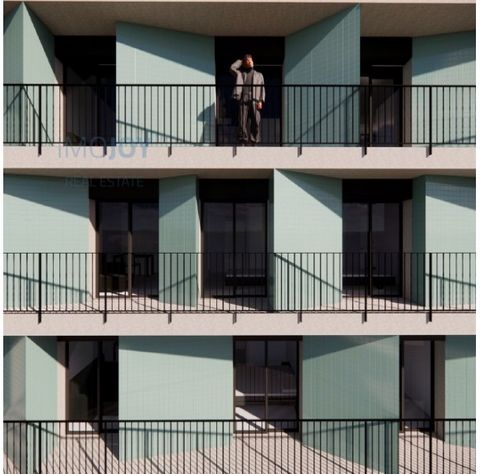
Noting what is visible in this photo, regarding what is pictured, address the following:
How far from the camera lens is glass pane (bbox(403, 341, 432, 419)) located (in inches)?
378

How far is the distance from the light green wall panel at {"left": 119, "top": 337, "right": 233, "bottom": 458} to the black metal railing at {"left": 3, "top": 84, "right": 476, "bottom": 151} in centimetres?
440

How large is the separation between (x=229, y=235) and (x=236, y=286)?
1308 mm

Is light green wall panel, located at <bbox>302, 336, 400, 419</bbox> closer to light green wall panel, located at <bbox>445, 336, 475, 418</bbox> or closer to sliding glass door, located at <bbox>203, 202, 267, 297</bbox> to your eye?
light green wall panel, located at <bbox>445, 336, 475, 418</bbox>

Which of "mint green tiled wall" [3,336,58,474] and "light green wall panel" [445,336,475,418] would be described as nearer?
"mint green tiled wall" [3,336,58,474]

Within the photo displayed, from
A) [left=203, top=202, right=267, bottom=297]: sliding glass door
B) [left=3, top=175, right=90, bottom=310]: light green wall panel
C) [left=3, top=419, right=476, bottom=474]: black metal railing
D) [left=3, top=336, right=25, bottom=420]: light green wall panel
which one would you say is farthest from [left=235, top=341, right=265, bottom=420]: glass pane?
[left=3, top=336, right=25, bottom=420]: light green wall panel

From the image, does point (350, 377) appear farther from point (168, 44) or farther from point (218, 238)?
point (168, 44)

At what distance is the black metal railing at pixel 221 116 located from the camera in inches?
336

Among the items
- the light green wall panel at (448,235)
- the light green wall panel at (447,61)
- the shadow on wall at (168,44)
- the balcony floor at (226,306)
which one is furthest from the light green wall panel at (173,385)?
the light green wall panel at (447,61)

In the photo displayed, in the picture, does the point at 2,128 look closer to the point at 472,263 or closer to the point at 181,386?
the point at 181,386

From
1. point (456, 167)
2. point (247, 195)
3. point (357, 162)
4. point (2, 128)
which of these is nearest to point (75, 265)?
point (2, 128)

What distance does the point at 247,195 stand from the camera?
950 centimetres

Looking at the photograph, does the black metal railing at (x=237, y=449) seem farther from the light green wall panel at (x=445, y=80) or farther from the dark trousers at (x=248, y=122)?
the light green wall panel at (x=445, y=80)

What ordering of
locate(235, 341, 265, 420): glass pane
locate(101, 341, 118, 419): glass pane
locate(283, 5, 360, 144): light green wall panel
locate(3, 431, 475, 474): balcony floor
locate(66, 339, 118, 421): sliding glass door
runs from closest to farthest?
locate(3, 431, 475, 474): balcony floor, locate(283, 5, 360, 144): light green wall panel, locate(66, 339, 118, 421): sliding glass door, locate(101, 341, 118, 419): glass pane, locate(235, 341, 265, 420): glass pane

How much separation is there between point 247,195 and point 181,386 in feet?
14.9
